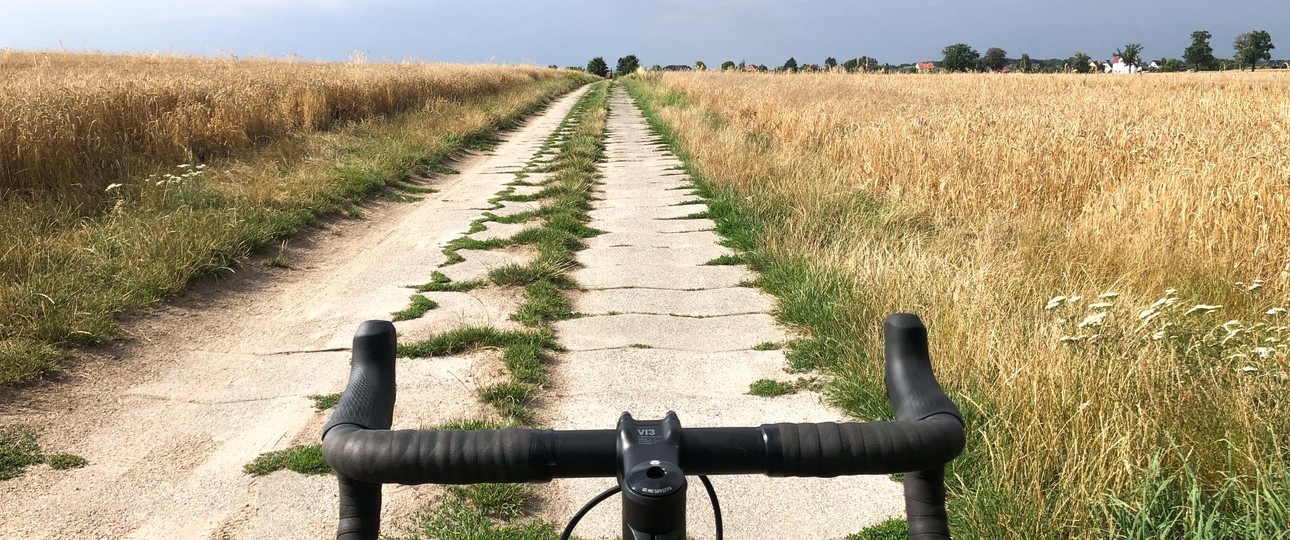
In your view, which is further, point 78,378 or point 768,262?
point 768,262

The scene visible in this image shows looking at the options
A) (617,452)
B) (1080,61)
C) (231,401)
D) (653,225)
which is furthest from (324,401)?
(1080,61)

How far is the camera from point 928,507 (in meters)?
1.21

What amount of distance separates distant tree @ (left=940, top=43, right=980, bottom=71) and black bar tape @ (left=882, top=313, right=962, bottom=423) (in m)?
92.0

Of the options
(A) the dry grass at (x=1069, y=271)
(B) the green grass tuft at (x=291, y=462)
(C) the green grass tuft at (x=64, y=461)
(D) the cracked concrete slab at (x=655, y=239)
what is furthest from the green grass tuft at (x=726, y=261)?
(C) the green grass tuft at (x=64, y=461)

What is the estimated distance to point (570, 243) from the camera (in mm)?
7215

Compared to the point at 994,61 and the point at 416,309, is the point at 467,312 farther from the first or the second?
the point at 994,61

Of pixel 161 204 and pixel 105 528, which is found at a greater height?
pixel 161 204

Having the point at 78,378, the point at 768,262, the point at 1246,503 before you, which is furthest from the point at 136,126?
the point at 1246,503

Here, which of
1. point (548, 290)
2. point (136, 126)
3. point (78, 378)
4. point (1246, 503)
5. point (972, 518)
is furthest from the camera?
point (136, 126)

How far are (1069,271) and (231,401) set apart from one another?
4591mm

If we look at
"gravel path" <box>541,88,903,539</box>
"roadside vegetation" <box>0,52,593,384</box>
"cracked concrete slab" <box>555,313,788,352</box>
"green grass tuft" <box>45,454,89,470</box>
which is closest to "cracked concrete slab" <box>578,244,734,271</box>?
"gravel path" <box>541,88,903,539</box>

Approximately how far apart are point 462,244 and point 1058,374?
205 inches

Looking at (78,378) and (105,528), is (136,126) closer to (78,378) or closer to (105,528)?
(78,378)

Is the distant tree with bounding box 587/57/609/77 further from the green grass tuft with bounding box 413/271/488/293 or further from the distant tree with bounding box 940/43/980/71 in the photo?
the green grass tuft with bounding box 413/271/488/293
